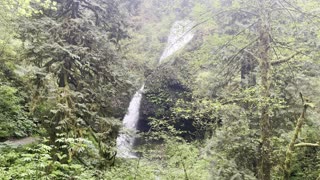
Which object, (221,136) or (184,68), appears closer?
(221,136)

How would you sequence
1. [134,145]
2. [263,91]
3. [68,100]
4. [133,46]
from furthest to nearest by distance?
[133,46], [134,145], [68,100], [263,91]

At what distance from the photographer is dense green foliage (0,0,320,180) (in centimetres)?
566

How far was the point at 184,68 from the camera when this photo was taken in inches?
706

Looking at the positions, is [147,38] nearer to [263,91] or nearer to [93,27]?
[93,27]

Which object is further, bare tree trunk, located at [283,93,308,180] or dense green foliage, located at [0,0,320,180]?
dense green foliage, located at [0,0,320,180]

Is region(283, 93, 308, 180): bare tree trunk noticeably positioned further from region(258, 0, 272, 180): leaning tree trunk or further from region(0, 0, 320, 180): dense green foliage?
region(258, 0, 272, 180): leaning tree trunk

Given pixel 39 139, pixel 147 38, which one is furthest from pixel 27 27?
pixel 147 38

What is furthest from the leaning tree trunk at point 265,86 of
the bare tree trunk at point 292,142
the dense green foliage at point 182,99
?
the bare tree trunk at point 292,142

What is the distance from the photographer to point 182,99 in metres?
7.08

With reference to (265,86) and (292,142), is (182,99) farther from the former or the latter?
(292,142)

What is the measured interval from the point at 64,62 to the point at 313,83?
6.10 meters

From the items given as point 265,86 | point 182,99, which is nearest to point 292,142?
point 265,86

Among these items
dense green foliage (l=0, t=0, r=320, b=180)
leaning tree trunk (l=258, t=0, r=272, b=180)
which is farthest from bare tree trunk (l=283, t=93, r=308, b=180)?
leaning tree trunk (l=258, t=0, r=272, b=180)

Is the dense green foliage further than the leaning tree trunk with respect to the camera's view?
Yes
